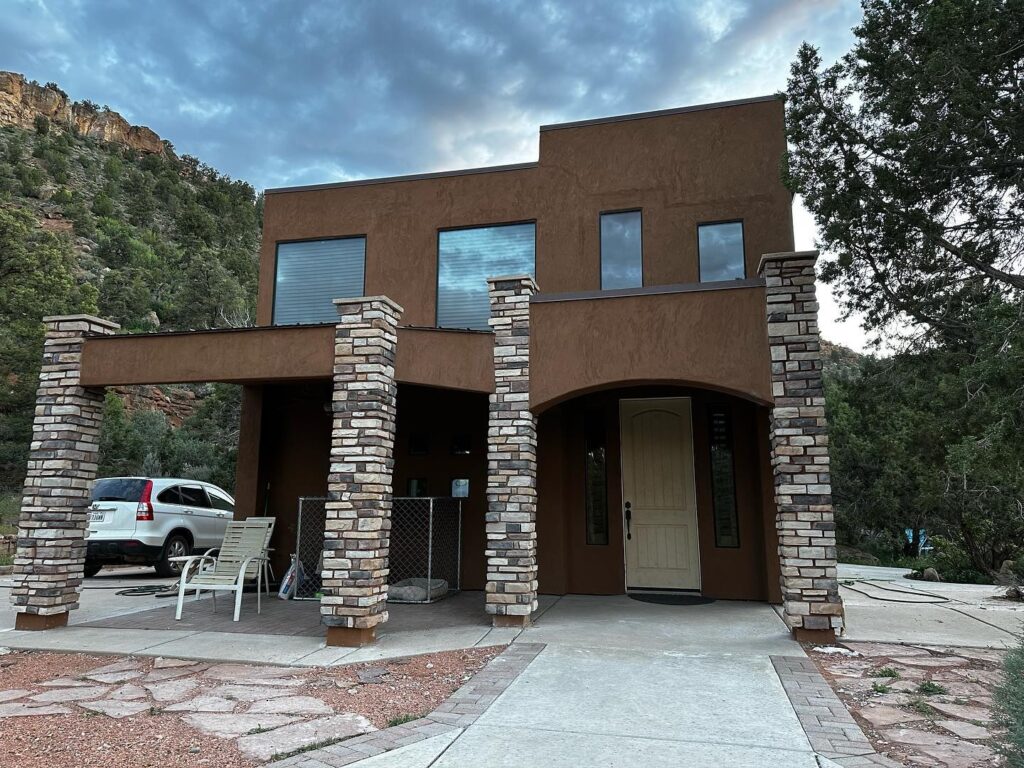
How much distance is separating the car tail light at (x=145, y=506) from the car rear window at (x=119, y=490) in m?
0.06

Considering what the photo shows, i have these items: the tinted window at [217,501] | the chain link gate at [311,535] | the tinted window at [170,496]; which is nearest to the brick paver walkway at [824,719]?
the chain link gate at [311,535]

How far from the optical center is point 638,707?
394 cm

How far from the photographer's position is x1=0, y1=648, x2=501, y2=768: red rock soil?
3.25m

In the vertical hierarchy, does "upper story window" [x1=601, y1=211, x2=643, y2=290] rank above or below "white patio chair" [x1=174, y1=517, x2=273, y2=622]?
above

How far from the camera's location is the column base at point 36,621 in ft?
20.9

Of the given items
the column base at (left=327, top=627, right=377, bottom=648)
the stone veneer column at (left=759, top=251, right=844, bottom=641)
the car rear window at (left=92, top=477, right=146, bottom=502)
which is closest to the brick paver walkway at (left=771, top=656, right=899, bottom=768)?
the stone veneer column at (left=759, top=251, right=844, bottom=641)

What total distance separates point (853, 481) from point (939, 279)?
922 cm

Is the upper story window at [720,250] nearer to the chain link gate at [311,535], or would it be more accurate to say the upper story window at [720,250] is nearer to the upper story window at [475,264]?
the upper story window at [475,264]

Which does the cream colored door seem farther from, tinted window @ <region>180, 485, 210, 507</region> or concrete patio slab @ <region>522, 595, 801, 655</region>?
tinted window @ <region>180, 485, 210, 507</region>

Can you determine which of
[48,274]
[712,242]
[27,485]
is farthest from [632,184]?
[48,274]

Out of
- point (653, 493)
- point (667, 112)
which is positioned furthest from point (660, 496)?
point (667, 112)

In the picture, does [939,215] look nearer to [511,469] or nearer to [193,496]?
[511,469]

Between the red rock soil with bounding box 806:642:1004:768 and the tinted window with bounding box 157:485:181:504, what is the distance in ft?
30.3

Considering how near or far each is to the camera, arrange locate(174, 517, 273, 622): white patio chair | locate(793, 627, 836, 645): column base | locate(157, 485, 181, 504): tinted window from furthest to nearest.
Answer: locate(157, 485, 181, 504): tinted window < locate(174, 517, 273, 622): white patio chair < locate(793, 627, 836, 645): column base
